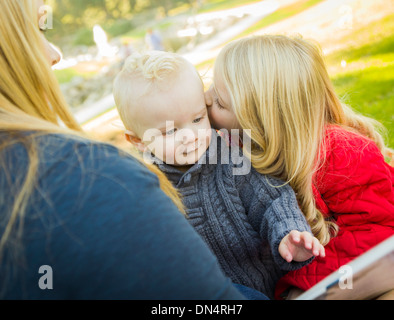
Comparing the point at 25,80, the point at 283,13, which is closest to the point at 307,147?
the point at 25,80

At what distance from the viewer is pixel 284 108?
5.51 feet

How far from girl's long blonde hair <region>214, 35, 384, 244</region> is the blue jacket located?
94 cm

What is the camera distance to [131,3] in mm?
27328

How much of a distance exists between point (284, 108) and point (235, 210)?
494 mm

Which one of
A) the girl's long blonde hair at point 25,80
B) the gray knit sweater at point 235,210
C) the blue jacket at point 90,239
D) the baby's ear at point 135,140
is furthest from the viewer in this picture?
the baby's ear at point 135,140

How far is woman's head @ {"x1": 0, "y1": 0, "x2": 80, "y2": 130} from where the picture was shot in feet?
3.15

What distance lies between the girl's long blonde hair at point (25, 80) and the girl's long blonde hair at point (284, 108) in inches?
33.5

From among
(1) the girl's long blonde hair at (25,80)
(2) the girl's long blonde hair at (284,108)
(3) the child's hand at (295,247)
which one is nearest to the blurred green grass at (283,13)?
(2) the girl's long blonde hair at (284,108)

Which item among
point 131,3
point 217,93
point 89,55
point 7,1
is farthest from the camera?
point 131,3

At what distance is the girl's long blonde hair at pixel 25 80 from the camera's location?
895mm

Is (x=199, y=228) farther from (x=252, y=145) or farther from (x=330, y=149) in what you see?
(x=330, y=149)

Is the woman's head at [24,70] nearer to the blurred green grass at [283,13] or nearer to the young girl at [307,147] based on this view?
the young girl at [307,147]

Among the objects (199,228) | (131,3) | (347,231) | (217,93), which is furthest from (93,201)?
(131,3)

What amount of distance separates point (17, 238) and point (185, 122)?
3.24ft
